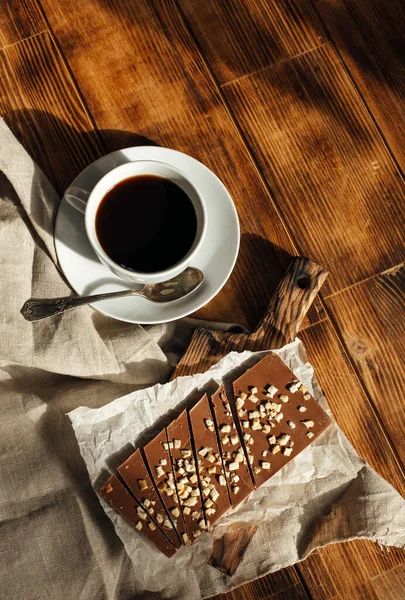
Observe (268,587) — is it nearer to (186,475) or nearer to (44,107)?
(186,475)

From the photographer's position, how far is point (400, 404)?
4.13ft

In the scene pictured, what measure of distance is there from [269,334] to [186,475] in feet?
1.13

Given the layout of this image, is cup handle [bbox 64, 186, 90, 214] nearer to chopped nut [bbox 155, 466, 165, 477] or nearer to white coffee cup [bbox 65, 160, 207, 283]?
white coffee cup [bbox 65, 160, 207, 283]

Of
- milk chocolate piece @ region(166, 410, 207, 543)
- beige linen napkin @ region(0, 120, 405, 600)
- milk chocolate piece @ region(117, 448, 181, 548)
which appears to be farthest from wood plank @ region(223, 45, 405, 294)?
milk chocolate piece @ region(117, 448, 181, 548)

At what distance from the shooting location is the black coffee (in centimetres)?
109

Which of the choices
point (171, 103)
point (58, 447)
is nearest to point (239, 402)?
point (58, 447)

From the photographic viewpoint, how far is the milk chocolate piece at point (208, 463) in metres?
1.19

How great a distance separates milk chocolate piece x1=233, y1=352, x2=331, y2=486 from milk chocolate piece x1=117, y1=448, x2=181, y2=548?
21 centimetres

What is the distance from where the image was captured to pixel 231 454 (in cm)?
Answer: 121

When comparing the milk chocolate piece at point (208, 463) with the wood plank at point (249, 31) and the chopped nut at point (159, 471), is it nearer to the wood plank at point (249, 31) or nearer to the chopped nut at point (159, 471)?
the chopped nut at point (159, 471)

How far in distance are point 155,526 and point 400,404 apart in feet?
1.93

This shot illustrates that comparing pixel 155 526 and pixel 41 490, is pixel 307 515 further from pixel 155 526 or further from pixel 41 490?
pixel 41 490

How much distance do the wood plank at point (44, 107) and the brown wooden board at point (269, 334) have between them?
18.5 inches

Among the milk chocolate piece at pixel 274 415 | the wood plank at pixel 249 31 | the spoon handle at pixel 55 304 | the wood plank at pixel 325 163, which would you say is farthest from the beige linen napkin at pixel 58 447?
the wood plank at pixel 249 31
